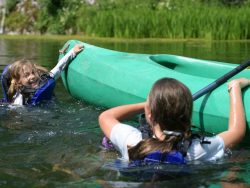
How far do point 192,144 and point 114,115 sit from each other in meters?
0.43

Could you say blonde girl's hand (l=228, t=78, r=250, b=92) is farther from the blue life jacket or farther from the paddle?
the blue life jacket

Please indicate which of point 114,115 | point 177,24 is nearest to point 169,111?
point 114,115

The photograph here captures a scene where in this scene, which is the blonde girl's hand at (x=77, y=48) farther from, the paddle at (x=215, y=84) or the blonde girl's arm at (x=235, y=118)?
the blonde girl's arm at (x=235, y=118)

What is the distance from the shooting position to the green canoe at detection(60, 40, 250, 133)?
348 cm

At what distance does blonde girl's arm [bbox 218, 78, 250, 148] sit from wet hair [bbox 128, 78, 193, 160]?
0.30m

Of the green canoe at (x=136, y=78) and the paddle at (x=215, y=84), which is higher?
the paddle at (x=215, y=84)

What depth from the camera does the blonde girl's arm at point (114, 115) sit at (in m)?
2.77

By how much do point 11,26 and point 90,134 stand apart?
15.4 metres

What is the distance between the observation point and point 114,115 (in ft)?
9.28

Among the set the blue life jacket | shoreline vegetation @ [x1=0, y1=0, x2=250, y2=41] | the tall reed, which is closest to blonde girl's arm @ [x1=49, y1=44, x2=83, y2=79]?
the blue life jacket

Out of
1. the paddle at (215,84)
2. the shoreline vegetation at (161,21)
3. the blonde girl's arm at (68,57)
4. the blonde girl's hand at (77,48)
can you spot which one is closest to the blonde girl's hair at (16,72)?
the blonde girl's arm at (68,57)

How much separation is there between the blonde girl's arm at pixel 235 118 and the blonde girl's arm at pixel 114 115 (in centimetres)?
45

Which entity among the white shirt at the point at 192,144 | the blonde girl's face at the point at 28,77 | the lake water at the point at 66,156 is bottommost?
the lake water at the point at 66,156

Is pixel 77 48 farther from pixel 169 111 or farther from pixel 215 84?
pixel 169 111
